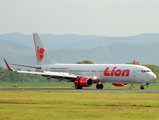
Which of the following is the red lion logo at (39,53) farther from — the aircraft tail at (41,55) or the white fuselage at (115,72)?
the white fuselage at (115,72)

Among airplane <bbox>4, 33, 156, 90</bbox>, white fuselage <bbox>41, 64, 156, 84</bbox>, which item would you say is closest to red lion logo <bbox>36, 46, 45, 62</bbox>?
airplane <bbox>4, 33, 156, 90</bbox>

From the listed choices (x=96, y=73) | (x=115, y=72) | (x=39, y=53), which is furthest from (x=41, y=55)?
(x=115, y=72)

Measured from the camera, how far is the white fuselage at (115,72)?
236ft

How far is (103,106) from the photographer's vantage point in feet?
123

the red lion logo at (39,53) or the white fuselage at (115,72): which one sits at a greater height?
the red lion logo at (39,53)

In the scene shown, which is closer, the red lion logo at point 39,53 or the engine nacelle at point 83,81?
the engine nacelle at point 83,81

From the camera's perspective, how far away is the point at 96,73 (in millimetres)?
76750

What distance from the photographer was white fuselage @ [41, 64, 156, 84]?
7200 cm

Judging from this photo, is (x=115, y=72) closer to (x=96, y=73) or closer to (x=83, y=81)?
(x=96, y=73)

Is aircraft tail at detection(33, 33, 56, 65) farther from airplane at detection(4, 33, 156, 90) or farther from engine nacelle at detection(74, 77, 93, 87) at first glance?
engine nacelle at detection(74, 77, 93, 87)

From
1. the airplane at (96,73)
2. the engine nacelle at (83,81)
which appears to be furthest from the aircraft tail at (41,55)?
the engine nacelle at (83,81)

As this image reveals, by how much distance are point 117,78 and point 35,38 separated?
1988 centimetres

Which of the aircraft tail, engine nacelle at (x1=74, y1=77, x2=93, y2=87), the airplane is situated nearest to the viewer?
the airplane

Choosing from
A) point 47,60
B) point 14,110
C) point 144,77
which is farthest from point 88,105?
point 47,60
